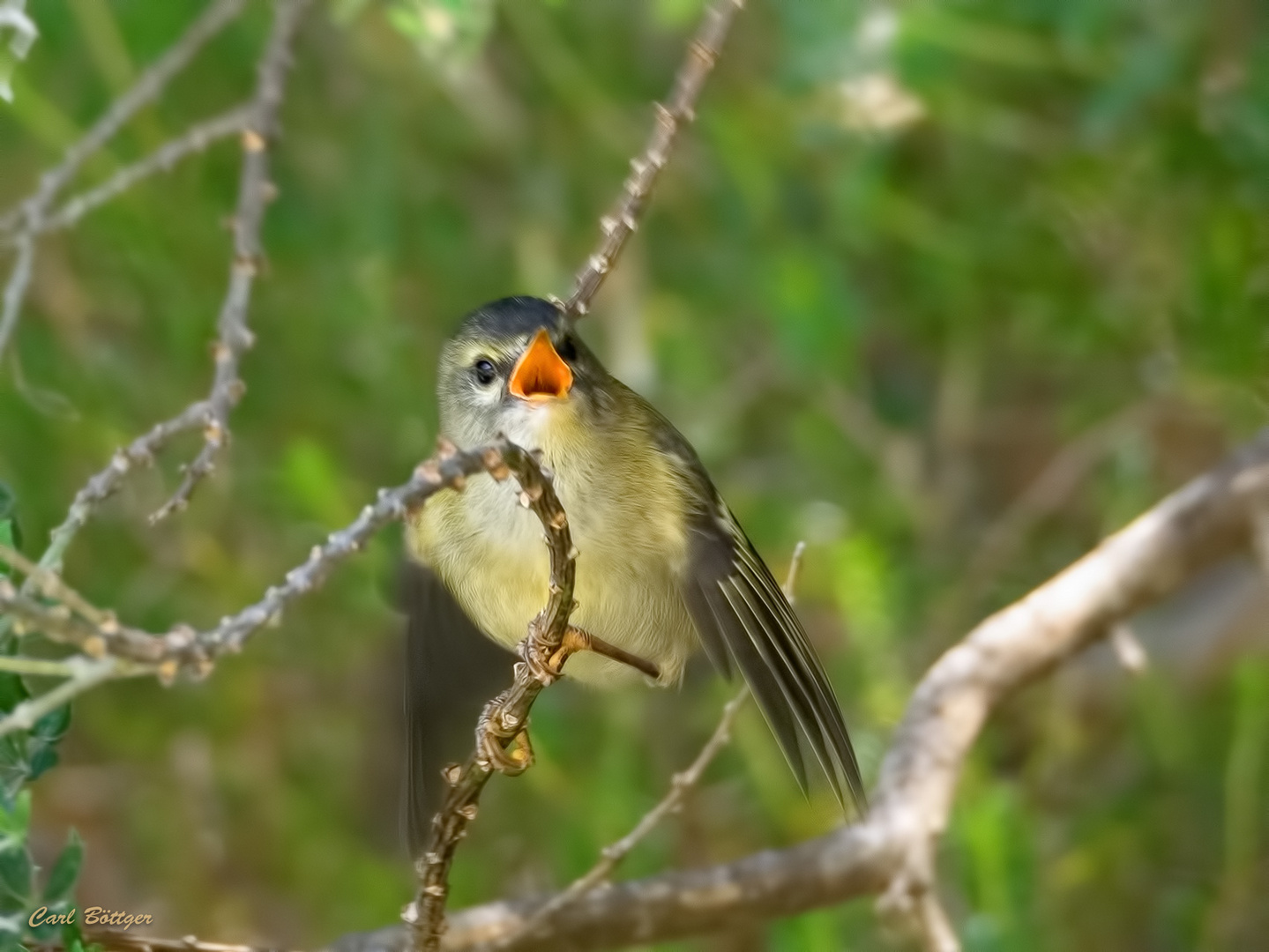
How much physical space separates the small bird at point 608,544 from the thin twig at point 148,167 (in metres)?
0.43

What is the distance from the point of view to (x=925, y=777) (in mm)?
2146

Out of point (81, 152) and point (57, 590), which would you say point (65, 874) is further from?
point (81, 152)

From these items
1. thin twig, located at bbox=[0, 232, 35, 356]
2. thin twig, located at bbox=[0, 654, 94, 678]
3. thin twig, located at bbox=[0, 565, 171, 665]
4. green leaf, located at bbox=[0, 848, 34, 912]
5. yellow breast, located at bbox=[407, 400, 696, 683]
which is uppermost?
thin twig, located at bbox=[0, 232, 35, 356]

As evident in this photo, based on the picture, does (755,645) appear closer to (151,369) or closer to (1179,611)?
(151,369)

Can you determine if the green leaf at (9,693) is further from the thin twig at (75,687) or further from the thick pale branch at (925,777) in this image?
the thick pale branch at (925,777)

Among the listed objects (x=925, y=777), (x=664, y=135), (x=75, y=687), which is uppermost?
(x=664, y=135)

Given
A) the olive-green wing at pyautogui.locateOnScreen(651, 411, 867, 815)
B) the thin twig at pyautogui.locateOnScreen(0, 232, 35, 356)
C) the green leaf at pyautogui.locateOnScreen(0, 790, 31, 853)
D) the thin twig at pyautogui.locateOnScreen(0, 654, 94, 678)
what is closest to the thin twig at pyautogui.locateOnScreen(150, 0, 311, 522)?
the thin twig at pyautogui.locateOnScreen(0, 232, 35, 356)

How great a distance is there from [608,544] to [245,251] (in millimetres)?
568

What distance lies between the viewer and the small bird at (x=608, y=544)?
1.89 m

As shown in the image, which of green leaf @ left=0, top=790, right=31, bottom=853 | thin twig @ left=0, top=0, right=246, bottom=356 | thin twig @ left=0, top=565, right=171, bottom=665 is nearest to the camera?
thin twig @ left=0, top=565, right=171, bottom=665

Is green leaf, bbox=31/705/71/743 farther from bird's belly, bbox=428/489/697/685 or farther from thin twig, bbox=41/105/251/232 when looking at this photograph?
thin twig, bbox=41/105/251/232

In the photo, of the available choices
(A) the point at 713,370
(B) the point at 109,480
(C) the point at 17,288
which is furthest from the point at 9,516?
(A) the point at 713,370

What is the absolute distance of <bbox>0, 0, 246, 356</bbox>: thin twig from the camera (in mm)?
1927

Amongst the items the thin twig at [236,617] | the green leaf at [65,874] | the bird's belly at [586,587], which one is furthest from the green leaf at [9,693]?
the bird's belly at [586,587]
